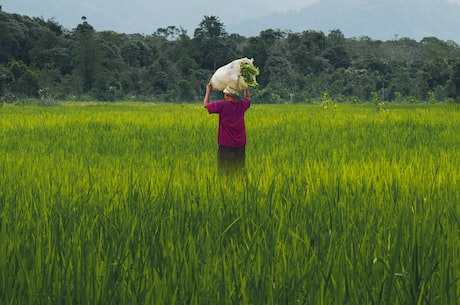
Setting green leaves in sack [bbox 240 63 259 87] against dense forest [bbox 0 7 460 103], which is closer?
green leaves in sack [bbox 240 63 259 87]

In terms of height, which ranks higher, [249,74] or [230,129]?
[249,74]

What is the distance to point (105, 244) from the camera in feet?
8.22

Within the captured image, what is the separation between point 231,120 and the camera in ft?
16.2

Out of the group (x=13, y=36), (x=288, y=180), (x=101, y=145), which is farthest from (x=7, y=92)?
(x=288, y=180)

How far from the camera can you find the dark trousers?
4.98 metres

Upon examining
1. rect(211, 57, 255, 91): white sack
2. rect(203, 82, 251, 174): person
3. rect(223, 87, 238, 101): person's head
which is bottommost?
rect(203, 82, 251, 174): person

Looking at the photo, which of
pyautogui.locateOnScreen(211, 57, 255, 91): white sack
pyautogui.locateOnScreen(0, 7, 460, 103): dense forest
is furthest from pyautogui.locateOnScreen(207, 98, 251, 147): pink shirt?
pyautogui.locateOnScreen(0, 7, 460, 103): dense forest

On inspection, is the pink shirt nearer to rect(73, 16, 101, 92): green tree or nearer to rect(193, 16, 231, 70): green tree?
rect(73, 16, 101, 92): green tree

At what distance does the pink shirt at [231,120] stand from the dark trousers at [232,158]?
1.6 inches

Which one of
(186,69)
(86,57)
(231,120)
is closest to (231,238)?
(231,120)

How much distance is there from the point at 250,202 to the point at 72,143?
554 centimetres

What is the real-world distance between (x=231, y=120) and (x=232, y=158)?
302 mm

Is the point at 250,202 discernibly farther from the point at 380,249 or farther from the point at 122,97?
the point at 122,97

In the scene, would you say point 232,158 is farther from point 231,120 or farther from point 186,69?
point 186,69
